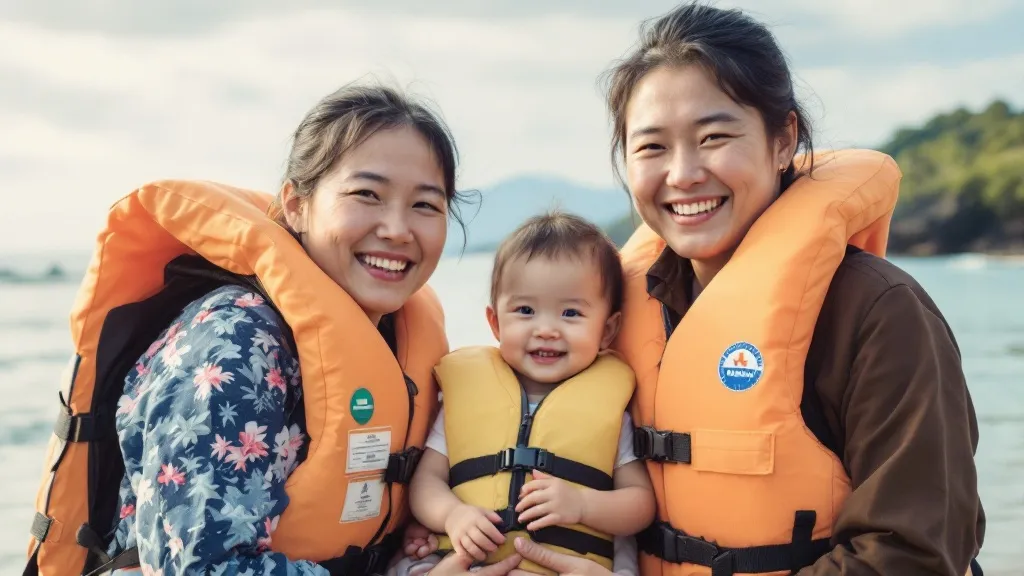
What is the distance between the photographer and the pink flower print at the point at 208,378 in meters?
2.63

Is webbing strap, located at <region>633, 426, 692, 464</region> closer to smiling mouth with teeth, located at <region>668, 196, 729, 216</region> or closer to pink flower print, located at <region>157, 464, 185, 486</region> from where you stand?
smiling mouth with teeth, located at <region>668, 196, 729, 216</region>

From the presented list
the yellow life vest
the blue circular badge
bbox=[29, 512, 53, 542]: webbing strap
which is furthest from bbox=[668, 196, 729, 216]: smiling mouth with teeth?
bbox=[29, 512, 53, 542]: webbing strap

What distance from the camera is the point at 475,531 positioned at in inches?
116

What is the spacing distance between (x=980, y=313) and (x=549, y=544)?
20.9 meters

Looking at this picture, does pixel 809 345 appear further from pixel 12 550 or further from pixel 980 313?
pixel 980 313

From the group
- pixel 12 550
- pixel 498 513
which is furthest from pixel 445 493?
pixel 12 550

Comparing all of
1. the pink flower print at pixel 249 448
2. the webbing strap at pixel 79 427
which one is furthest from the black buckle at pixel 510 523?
the webbing strap at pixel 79 427

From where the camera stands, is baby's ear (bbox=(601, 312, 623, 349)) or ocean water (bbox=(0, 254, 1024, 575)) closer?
baby's ear (bbox=(601, 312, 623, 349))

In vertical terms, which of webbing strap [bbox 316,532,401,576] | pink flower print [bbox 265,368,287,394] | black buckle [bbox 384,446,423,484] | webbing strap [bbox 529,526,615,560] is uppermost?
pink flower print [bbox 265,368,287,394]

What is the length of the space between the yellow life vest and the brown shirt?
0.73 metres

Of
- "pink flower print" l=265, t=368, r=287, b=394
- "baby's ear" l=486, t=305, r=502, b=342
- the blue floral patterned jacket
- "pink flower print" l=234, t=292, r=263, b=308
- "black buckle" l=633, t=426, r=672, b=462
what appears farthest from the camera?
"baby's ear" l=486, t=305, r=502, b=342

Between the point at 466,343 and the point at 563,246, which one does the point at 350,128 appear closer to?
the point at 563,246

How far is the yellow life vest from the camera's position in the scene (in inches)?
121

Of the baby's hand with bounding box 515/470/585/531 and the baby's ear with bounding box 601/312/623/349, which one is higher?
the baby's ear with bounding box 601/312/623/349
